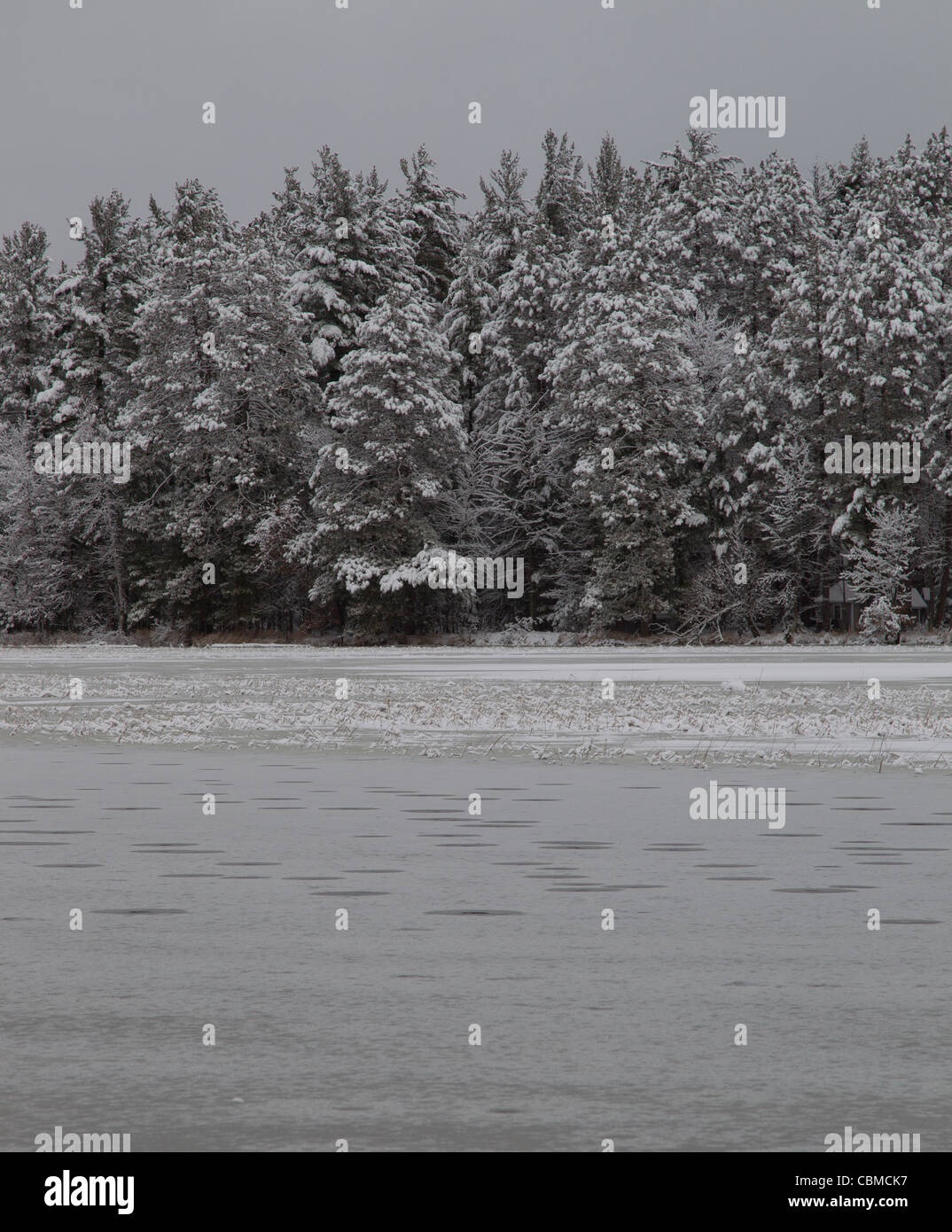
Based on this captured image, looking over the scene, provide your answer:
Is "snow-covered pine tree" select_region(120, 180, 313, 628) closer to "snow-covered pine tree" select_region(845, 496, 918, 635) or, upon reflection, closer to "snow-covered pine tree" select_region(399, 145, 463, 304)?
"snow-covered pine tree" select_region(399, 145, 463, 304)

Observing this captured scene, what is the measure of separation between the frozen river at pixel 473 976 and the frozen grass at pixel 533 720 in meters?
5.39

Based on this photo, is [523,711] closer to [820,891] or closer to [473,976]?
[820,891]

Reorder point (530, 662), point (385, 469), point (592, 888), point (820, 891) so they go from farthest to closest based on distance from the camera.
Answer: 1. point (385, 469)
2. point (530, 662)
3. point (592, 888)
4. point (820, 891)

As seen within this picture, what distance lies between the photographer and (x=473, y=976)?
26.6ft

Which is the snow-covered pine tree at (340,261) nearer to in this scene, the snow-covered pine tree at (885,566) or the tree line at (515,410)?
the tree line at (515,410)

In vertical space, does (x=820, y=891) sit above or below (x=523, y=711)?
above

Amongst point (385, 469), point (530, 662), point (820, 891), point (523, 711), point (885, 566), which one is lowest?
point (530, 662)

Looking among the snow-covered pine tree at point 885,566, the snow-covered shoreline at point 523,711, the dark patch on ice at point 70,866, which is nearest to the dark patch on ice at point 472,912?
the dark patch on ice at point 70,866

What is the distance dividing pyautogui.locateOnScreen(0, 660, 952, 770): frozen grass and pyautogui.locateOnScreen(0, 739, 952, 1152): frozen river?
5393 millimetres

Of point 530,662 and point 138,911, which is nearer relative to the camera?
point 138,911

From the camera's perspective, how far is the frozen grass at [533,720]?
68.0ft

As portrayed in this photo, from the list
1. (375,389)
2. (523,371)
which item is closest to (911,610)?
(523,371)

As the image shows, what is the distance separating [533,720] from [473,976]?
17.2 m

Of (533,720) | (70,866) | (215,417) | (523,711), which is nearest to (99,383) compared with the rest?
(215,417)
